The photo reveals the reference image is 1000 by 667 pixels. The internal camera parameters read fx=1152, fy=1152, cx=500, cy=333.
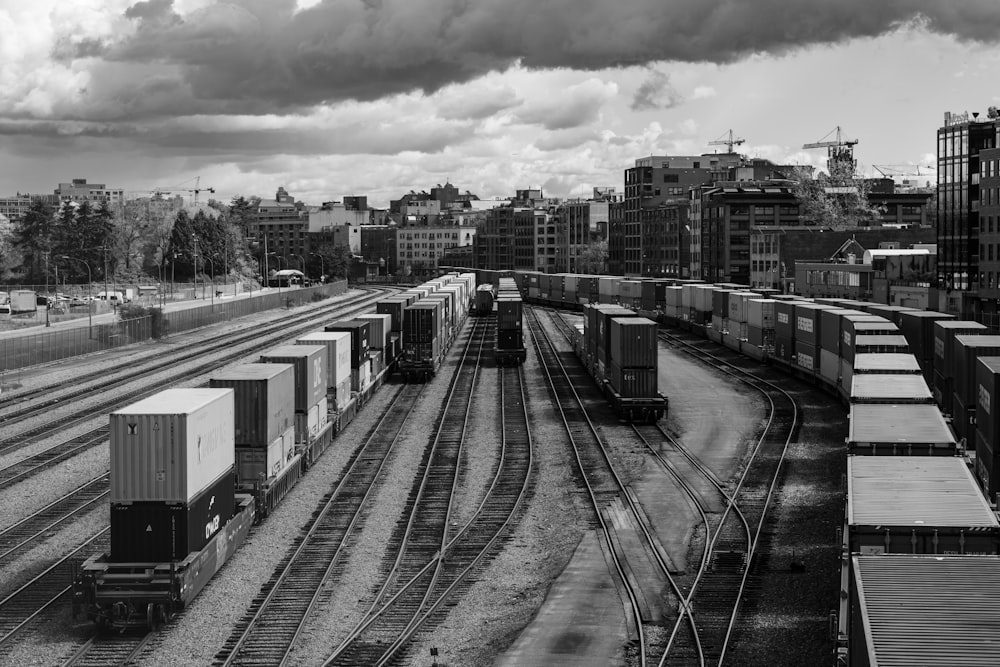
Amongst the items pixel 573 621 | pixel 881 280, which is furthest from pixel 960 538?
pixel 881 280

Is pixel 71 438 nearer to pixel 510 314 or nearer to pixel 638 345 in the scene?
pixel 638 345

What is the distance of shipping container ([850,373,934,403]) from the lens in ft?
109

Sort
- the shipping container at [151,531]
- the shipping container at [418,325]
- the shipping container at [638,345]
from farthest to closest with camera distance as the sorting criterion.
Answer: the shipping container at [418,325], the shipping container at [638,345], the shipping container at [151,531]

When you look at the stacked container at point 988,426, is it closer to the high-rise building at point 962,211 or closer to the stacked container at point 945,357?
the stacked container at point 945,357

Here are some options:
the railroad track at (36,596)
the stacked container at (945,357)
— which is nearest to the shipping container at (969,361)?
the stacked container at (945,357)

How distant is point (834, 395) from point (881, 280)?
47.6 meters

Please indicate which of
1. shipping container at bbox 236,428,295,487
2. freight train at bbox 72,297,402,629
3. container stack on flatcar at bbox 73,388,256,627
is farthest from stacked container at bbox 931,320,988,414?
container stack on flatcar at bbox 73,388,256,627

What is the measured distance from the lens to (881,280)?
102375mm

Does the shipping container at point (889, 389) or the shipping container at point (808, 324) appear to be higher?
the shipping container at point (808, 324)

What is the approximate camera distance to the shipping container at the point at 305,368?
3772 centimetres

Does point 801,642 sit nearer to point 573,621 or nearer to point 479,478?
point 573,621

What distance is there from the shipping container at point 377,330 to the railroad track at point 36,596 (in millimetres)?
33037

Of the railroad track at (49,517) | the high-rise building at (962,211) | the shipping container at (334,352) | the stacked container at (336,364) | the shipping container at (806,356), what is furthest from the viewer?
the high-rise building at (962,211)

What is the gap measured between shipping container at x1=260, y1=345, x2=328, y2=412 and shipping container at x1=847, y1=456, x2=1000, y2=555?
19874 mm
